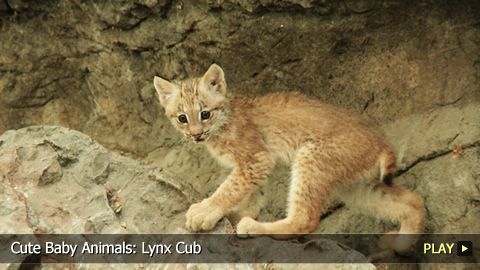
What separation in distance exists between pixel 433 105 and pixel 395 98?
1.13 feet

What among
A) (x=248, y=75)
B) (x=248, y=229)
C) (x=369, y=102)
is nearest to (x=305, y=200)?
(x=248, y=229)

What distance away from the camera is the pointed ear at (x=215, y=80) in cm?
453

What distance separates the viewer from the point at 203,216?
12.6 feet

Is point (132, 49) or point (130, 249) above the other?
point (132, 49)

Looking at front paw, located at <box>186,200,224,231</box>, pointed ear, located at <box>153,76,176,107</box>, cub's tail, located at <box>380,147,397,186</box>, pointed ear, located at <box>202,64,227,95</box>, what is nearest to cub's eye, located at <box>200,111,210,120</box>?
pointed ear, located at <box>202,64,227,95</box>

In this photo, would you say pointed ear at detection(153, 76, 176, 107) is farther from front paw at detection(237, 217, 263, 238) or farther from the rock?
front paw at detection(237, 217, 263, 238)

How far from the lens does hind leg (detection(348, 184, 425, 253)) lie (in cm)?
440

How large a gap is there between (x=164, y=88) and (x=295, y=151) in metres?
1.28

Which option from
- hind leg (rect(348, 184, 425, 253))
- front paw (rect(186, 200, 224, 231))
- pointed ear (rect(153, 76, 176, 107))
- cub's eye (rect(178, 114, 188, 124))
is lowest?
hind leg (rect(348, 184, 425, 253))

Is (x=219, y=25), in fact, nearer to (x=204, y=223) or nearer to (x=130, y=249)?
(x=204, y=223)

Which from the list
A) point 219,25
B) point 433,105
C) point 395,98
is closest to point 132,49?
point 219,25

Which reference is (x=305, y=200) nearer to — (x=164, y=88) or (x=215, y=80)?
(x=215, y=80)

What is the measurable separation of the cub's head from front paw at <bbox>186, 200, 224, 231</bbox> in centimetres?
70

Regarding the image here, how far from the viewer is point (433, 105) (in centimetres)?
480
